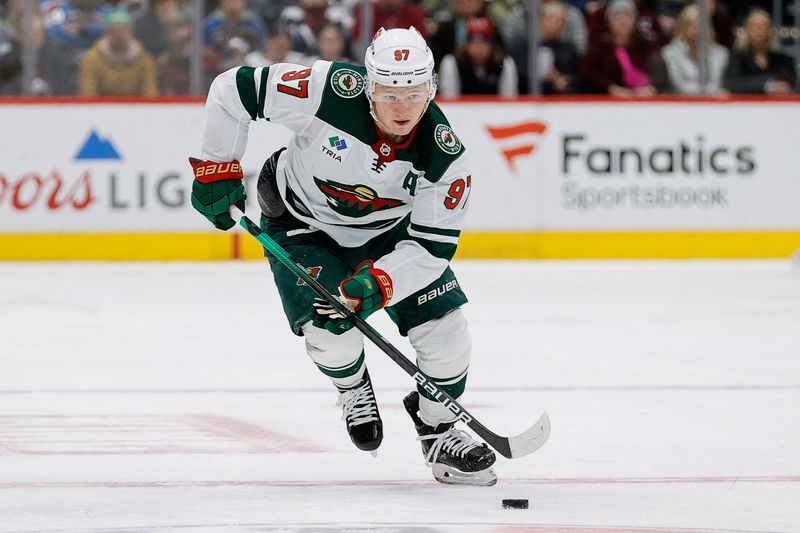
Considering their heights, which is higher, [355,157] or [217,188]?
[355,157]

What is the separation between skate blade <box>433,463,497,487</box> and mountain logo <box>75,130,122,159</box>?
6192 millimetres

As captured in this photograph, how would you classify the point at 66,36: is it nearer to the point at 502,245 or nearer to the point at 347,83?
the point at 502,245

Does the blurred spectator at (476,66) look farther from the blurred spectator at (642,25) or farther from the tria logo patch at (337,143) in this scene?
the tria logo patch at (337,143)

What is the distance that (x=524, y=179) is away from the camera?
9711mm

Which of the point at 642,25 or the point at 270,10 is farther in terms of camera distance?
the point at 642,25

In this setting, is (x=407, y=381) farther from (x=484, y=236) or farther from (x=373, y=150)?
(x=484, y=236)

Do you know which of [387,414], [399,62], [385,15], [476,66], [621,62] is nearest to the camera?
[399,62]

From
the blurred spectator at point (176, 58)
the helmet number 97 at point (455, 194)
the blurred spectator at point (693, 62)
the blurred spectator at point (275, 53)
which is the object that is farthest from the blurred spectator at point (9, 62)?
the helmet number 97 at point (455, 194)

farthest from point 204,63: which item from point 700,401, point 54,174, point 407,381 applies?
point 700,401

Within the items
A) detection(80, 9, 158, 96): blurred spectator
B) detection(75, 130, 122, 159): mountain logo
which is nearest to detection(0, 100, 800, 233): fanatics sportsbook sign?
detection(75, 130, 122, 159): mountain logo

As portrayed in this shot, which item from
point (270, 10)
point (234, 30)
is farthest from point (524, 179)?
point (234, 30)

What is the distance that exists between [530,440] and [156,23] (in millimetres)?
6410

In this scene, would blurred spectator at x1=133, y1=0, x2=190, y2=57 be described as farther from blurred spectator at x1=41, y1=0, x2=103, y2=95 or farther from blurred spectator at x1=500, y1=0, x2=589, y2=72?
blurred spectator at x1=500, y1=0, x2=589, y2=72

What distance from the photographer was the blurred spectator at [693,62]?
991 cm
